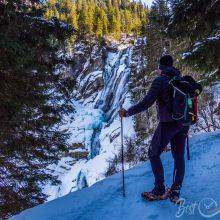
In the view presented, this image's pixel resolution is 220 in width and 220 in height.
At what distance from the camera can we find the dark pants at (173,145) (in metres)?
5.79

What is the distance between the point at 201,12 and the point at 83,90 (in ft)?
215

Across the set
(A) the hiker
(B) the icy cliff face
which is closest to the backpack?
(A) the hiker

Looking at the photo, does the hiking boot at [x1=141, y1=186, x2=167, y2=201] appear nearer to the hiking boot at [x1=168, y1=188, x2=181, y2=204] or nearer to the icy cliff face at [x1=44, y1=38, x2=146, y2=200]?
the hiking boot at [x1=168, y1=188, x2=181, y2=204]

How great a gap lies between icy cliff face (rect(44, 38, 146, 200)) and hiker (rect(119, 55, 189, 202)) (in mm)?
26000

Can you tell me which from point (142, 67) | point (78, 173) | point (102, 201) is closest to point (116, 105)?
point (78, 173)

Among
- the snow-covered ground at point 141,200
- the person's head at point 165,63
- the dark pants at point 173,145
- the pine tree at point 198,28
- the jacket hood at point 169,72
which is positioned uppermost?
the pine tree at point 198,28

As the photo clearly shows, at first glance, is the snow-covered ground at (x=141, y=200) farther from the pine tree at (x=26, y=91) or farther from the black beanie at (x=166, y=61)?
the pine tree at (x=26, y=91)

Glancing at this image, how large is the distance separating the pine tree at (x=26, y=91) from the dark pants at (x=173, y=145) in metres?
3.34

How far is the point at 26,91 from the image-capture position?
10039mm

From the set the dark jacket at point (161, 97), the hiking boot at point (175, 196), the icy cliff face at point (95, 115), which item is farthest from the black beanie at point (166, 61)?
the icy cliff face at point (95, 115)

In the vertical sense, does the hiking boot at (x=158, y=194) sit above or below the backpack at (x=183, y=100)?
below

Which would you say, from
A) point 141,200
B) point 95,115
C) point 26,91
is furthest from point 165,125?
point 95,115

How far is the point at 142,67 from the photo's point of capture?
33.6 metres

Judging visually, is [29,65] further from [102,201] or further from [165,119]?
[165,119]
